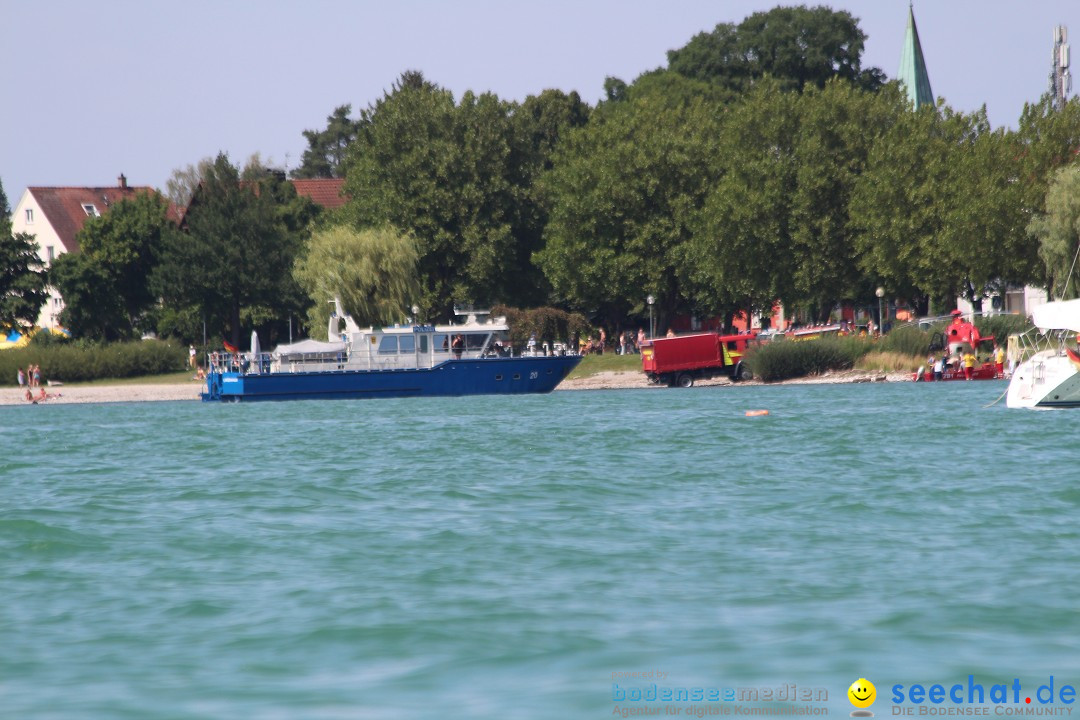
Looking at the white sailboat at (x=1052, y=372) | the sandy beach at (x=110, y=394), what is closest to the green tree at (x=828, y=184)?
the sandy beach at (x=110, y=394)

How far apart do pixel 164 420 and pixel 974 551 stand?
36.8 meters

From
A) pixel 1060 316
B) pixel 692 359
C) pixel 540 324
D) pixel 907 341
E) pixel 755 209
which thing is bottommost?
pixel 692 359

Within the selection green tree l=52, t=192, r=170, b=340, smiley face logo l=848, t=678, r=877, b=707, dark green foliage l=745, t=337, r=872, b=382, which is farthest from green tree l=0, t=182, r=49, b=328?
smiley face logo l=848, t=678, r=877, b=707

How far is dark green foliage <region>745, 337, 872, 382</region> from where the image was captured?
6384cm

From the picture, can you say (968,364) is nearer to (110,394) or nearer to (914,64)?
(110,394)

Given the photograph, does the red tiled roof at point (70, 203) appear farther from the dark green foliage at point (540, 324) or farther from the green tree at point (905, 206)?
the green tree at point (905, 206)

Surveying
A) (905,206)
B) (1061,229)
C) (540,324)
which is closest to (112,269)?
(540,324)

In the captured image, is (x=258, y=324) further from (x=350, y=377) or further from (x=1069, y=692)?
(x=1069, y=692)

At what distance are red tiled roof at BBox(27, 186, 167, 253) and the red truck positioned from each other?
5668 cm

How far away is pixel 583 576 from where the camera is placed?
14.1 meters

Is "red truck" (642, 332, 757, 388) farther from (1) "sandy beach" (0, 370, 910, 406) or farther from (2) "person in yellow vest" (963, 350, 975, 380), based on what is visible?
(2) "person in yellow vest" (963, 350, 975, 380)

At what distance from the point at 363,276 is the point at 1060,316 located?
3720cm

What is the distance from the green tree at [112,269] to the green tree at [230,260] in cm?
Answer: 155

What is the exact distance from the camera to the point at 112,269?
83.2 meters
